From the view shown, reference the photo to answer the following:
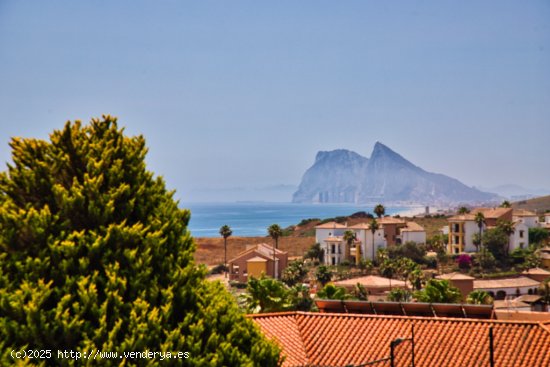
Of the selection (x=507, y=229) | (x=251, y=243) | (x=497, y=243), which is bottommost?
(x=251, y=243)

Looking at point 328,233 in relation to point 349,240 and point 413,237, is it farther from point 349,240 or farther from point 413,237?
point 413,237

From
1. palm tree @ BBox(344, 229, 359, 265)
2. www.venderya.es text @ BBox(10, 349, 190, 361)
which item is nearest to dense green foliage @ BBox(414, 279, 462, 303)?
www.venderya.es text @ BBox(10, 349, 190, 361)

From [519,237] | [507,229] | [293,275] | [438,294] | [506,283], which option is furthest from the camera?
[519,237]

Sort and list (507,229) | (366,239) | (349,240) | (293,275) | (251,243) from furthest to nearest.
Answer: (251,243) < (366,239) < (349,240) < (507,229) < (293,275)

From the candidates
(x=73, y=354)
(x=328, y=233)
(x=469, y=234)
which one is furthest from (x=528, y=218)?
(x=73, y=354)

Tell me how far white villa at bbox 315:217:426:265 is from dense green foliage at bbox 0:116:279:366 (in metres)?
75.6

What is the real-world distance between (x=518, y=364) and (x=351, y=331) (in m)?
4.96

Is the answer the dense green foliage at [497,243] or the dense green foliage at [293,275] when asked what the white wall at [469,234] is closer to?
the dense green foliage at [497,243]

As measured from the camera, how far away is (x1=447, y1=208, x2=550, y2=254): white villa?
83.4 meters

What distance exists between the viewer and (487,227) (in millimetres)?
88062

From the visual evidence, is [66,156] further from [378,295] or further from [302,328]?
[378,295]

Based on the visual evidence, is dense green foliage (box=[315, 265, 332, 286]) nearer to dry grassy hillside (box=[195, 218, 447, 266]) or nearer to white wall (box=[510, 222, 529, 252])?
dry grassy hillside (box=[195, 218, 447, 266])

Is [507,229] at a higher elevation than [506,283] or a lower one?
higher

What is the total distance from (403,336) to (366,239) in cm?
6795
